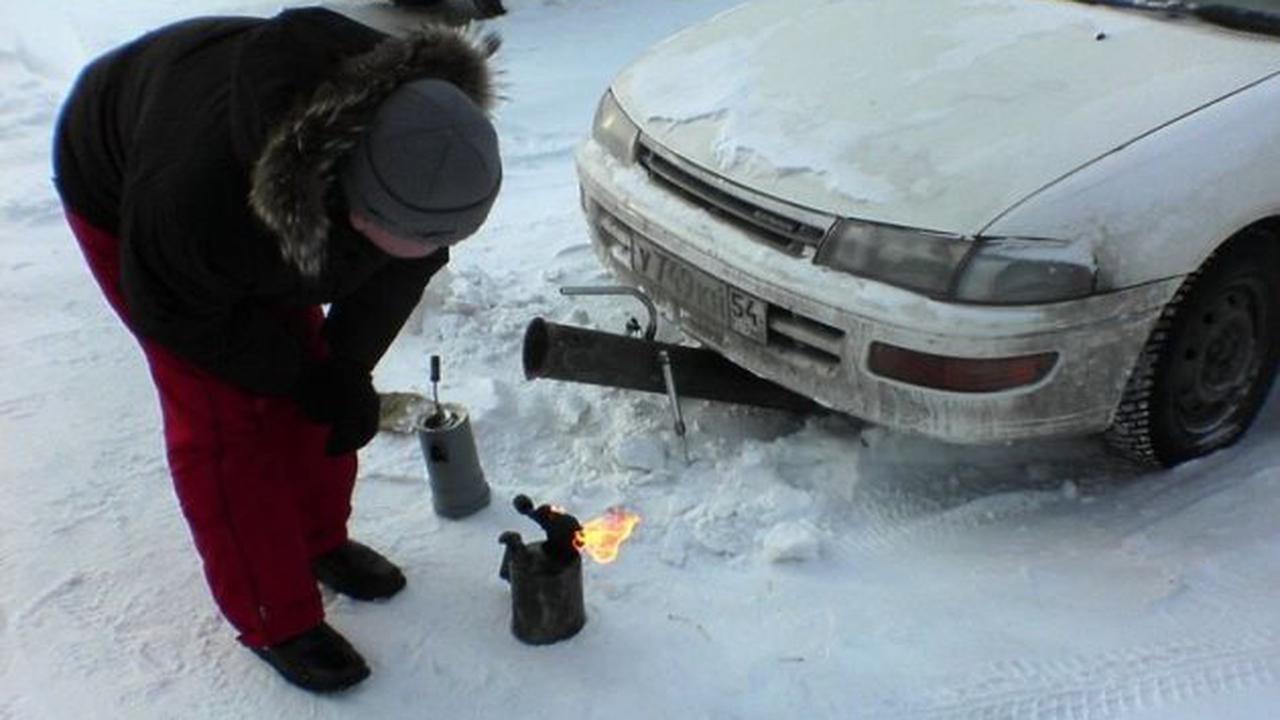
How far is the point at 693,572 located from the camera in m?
2.77

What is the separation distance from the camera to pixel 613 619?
2629 millimetres

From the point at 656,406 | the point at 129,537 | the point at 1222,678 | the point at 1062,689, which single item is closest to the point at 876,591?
the point at 1062,689

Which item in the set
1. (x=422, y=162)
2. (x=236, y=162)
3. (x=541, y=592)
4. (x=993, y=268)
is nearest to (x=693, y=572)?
(x=541, y=592)

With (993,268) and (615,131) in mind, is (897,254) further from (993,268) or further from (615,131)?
(615,131)

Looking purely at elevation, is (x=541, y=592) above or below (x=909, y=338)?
below

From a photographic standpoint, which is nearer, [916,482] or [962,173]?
[962,173]

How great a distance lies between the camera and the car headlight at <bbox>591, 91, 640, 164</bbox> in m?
3.40

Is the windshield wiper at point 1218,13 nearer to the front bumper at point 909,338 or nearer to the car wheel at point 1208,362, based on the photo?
the car wheel at point 1208,362

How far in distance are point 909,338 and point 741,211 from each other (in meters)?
0.60

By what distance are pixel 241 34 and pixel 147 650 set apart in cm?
141

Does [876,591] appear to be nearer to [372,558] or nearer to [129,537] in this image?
[372,558]

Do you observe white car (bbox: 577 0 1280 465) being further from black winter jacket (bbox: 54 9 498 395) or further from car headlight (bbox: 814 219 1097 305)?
black winter jacket (bbox: 54 9 498 395)

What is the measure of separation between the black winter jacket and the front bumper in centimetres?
97

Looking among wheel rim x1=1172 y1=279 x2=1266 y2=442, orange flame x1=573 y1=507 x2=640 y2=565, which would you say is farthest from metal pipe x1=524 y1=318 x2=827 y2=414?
wheel rim x1=1172 y1=279 x2=1266 y2=442
